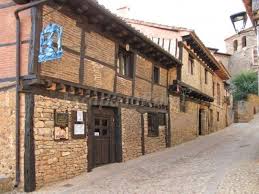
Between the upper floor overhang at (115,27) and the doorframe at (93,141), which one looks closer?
the upper floor overhang at (115,27)

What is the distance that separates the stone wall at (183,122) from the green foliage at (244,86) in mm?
18101

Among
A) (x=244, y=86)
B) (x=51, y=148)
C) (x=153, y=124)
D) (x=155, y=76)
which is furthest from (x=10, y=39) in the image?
(x=244, y=86)

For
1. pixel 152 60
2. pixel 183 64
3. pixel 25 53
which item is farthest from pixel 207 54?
pixel 25 53

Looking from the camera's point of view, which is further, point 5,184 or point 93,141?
point 93,141

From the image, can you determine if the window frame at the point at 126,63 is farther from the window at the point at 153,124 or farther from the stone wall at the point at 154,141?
the window at the point at 153,124

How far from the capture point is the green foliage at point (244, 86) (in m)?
39.0

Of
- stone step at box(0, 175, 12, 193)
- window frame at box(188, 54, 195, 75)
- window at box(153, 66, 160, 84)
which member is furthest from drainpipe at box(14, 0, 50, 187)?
window frame at box(188, 54, 195, 75)

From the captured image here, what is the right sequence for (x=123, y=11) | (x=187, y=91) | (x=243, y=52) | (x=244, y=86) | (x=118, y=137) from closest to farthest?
(x=118, y=137) < (x=187, y=91) < (x=123, y=11) < (x=244, y=86) < (x=243, y=52)

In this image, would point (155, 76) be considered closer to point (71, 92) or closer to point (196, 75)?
point (196, 75)

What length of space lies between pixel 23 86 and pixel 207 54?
52.6 feet

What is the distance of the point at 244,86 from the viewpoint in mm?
39562

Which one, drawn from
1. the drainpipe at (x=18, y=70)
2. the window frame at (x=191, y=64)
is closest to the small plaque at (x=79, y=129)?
the drainpipe at (x=18, y=70)

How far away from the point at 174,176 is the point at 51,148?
335 cm

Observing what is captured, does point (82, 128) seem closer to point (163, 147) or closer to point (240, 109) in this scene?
point (163, 147)
